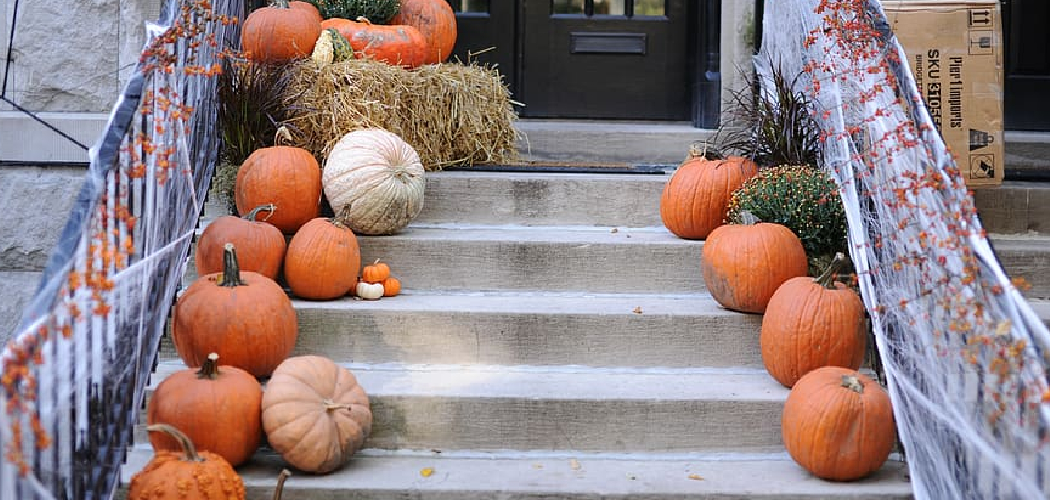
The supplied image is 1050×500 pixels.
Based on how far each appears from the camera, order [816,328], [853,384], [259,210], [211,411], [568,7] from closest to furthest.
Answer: [211,411], [853,384], [816,328], [259,210], [568,7]

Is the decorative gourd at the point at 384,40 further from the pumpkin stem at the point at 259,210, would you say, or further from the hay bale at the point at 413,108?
the pumpkin stem at the point at 259,210

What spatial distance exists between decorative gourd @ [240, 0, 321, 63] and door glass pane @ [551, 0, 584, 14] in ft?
5.91

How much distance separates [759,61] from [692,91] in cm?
91

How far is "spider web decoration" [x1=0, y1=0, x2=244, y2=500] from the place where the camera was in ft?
7.29

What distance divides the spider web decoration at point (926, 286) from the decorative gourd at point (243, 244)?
199 cm

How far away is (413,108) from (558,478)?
2.09 metres

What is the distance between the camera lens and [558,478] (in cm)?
295

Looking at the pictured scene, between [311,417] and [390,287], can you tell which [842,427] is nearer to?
[311,417]

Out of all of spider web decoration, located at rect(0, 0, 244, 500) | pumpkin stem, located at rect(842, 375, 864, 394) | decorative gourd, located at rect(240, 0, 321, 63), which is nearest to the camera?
spider web decoration, located at rect(0, 0, 244, 500)

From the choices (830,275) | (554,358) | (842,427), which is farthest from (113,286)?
(830,275)

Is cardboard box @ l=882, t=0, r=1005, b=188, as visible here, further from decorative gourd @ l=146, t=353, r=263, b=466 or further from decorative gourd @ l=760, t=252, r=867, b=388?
decorative gourd @ l=146, t=353, r=263, b=466

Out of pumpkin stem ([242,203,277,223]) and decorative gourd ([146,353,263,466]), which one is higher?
pumpkin stem ([242,203,277,223])

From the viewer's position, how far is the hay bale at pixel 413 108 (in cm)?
417

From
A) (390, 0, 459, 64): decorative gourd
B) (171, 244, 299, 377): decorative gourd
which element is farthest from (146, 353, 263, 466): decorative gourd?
(390, 0, 459, 64): decorative gourd
